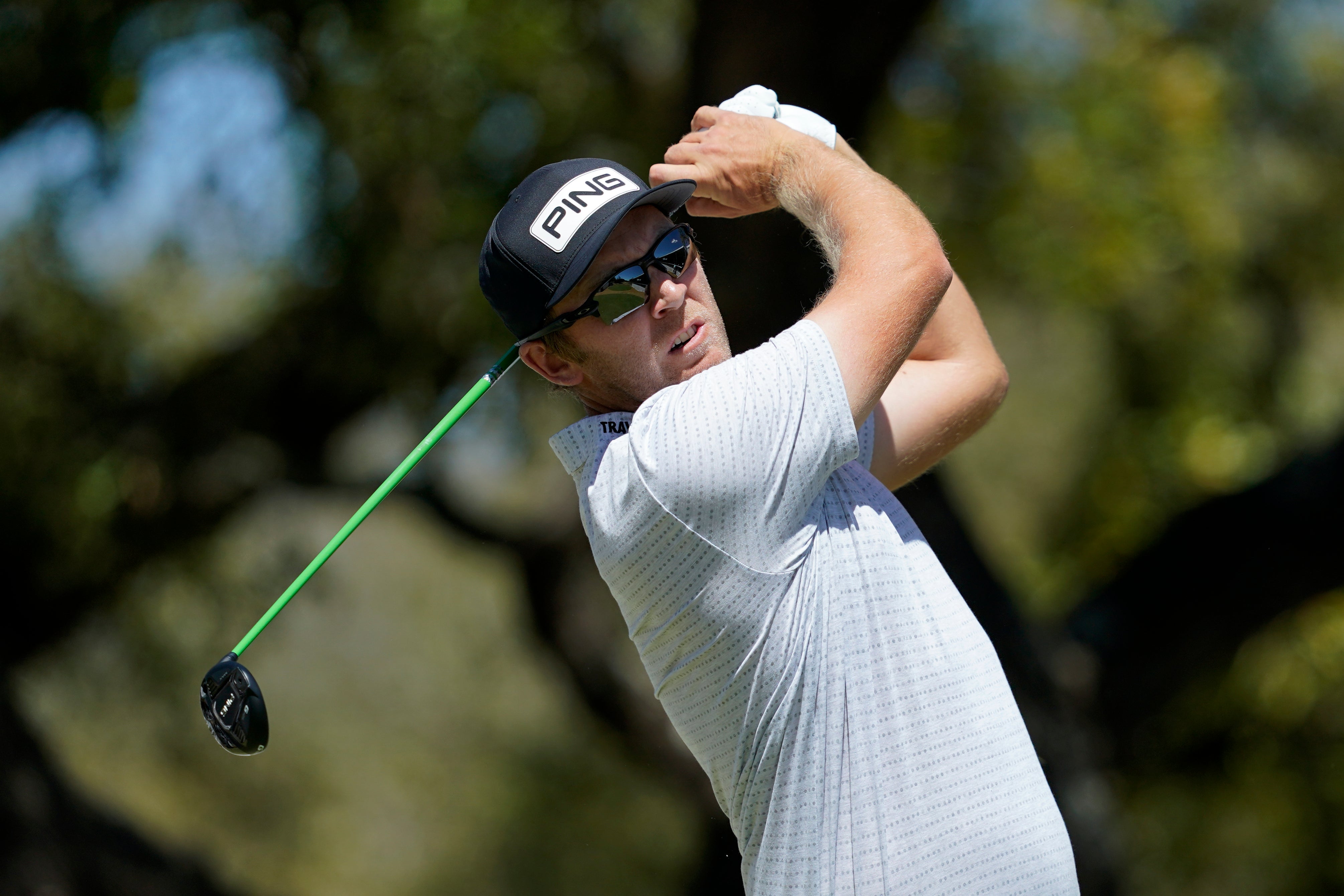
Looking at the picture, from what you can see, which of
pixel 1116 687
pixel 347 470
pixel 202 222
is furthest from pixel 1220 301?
pixel 202 222

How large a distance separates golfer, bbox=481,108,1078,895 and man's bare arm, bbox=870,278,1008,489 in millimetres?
284

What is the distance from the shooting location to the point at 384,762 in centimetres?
1141

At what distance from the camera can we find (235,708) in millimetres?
1842

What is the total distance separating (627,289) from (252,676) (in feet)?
2.46

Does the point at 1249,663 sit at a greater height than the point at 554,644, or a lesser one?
lesser

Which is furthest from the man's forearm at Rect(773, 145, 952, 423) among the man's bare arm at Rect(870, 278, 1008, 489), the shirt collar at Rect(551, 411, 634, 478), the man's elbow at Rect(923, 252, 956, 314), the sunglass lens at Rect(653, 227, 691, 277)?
the man's bare arm at Rect(870, 278, 1008, 489)

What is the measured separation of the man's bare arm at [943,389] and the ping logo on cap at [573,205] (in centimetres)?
57

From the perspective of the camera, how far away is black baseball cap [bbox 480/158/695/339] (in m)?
1.68

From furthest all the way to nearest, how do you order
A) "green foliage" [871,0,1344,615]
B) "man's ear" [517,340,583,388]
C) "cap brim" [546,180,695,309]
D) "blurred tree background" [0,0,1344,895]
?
"green foliage" [871,0,1344,615], "blurred tree background" [0,0,1344,895], "man's ear" [517,340,583,388], "cap brim" [546,180,695,309]

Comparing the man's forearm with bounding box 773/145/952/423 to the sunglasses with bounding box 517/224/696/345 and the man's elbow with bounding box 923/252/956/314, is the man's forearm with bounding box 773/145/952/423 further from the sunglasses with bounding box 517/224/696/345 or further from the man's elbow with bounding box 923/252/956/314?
the sunglasses with bounding box 517/224/696/345

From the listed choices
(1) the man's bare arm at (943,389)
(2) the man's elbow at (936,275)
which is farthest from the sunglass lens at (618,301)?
(1) the man's bare arm at (943,389)

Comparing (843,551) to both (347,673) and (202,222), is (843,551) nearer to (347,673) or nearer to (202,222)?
(202,222)

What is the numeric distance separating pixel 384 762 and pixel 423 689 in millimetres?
743

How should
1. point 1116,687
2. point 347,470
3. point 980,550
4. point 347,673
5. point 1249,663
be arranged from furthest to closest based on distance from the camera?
point 347,673 → point 347,470 → point 1249,663 → point 1116,687 → point 980,550
